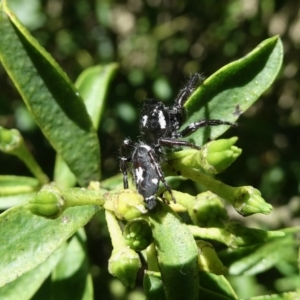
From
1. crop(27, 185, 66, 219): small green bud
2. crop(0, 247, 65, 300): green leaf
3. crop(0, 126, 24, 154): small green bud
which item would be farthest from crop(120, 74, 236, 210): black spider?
crop(0, 247, 65, 300): green leaf

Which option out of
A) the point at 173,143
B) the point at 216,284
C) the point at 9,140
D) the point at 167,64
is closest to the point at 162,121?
the point at 173,143

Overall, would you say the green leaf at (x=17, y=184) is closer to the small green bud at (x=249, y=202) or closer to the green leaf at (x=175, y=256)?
the green leaf at (x=175, y=256)

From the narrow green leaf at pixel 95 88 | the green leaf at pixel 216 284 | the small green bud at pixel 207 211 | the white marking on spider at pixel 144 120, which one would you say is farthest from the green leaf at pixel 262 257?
the narrow green leaf at pixel 95 88

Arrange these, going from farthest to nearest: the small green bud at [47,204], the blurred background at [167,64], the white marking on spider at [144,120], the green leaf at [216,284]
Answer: the blurred background at [167,64] → the white marking on spider at [144,120] → the green leaf at [216,284] → the small green bud at [47,204]

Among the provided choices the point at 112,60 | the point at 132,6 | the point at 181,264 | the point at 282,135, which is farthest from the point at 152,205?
the point at 132,6

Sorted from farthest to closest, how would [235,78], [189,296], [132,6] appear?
[132,6] < [235,78] < [189,296]

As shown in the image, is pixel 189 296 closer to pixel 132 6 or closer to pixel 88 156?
pixel 88 156
